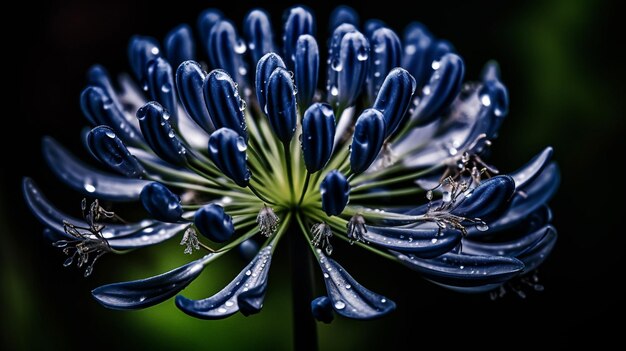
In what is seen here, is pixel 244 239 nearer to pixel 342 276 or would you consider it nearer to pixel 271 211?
pixel 271 211

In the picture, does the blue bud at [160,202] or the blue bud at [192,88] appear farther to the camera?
the blue bud at [192,88]

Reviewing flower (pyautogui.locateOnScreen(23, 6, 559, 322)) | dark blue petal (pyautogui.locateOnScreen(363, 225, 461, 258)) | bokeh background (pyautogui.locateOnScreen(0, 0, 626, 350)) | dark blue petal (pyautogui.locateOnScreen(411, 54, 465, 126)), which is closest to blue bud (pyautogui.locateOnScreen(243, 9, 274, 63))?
flower (pyautogui.locateOnScreen(23, 6, 559, 322))

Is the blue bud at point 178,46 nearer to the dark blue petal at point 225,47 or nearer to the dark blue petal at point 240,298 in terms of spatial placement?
the dark blue petal at point 225,47

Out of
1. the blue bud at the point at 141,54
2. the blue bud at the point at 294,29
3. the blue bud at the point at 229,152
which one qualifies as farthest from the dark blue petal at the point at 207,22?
the blue bud at the point at 229,152

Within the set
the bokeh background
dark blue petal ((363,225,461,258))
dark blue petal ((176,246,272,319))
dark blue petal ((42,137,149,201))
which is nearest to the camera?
dark blue petal ((176,246,272,319))

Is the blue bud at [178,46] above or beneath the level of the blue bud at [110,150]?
above

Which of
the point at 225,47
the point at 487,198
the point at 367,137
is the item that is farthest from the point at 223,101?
the point at 487,198

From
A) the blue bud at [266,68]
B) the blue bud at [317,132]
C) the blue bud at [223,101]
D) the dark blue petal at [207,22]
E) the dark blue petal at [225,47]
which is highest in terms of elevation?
the dark blue petal at [207,22]

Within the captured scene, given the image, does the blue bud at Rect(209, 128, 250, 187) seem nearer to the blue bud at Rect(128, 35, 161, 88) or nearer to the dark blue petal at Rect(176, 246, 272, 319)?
the dark blue petal at Rect(176, 246, 272, 319)
